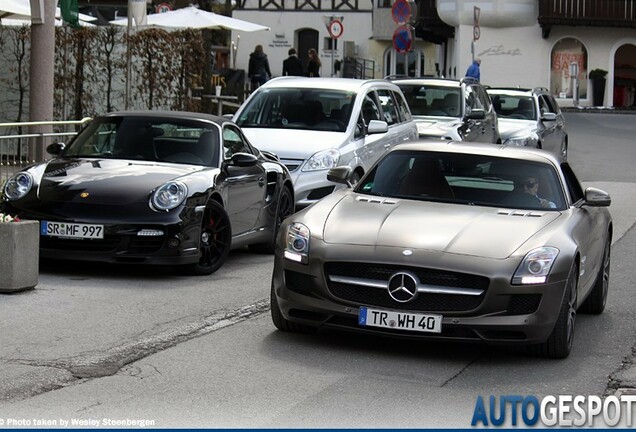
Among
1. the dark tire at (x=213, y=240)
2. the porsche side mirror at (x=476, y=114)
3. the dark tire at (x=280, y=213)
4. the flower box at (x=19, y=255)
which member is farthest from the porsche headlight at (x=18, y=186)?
the porsche side mirror at (x=476, y=114)

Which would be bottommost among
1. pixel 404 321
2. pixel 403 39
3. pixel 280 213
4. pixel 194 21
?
pixel 404 321

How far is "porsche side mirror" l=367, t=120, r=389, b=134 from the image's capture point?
17562mm

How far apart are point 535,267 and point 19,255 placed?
4210 millimetres

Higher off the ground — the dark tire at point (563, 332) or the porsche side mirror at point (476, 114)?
the porsche side mirror at point (476, 114)

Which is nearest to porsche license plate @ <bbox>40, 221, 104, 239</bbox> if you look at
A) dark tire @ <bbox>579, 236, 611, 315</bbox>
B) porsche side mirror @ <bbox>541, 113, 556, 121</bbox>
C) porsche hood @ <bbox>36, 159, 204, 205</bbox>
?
porsche hood @ <bbox>36, 159, 204, 205</bbox>

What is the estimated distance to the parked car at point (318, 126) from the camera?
16.5m

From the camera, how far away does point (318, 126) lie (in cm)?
1761

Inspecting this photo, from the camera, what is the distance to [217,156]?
1329 cm

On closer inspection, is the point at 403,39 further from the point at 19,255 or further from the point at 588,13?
the point at 588,13

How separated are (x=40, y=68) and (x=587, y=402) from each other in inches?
453

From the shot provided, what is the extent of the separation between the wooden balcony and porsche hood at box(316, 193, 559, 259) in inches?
1845

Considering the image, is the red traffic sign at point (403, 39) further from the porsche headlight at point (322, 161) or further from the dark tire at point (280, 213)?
the dark tire at point (280, 213)

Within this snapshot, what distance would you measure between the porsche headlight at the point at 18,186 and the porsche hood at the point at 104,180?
106 mm

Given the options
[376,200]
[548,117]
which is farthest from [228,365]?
[548,117]
